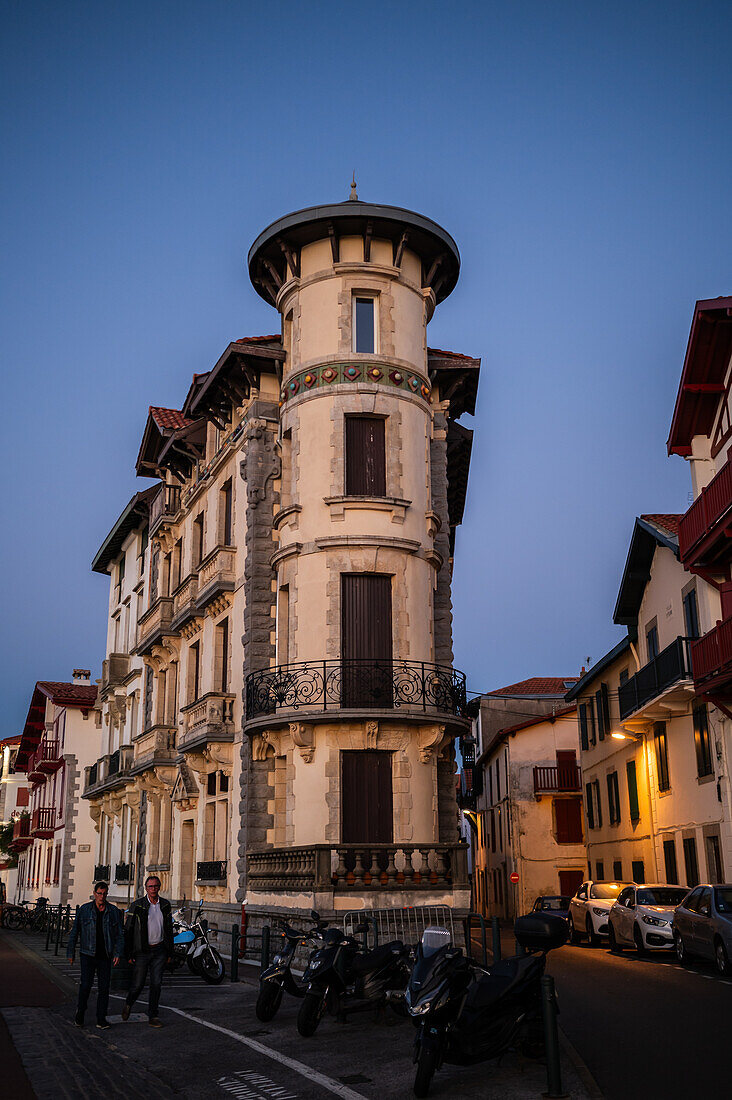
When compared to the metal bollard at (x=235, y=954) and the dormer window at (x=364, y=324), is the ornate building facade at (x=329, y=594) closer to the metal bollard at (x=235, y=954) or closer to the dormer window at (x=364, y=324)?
the dormer window at (x=364, y=324)

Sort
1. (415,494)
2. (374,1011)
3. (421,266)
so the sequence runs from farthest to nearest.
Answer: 1. (421,266)
2. (415,494)
3. (374,1011)

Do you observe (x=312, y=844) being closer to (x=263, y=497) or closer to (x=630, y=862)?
(x=263, y=497)

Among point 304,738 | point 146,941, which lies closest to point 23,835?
point 304,738

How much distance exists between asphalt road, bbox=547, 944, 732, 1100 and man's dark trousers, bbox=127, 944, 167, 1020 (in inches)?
190

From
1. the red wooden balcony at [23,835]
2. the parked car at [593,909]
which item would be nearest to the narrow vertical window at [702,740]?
the parked car at [593,909]

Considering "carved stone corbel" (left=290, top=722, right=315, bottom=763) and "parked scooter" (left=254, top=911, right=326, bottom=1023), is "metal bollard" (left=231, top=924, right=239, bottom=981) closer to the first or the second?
"parked scooter" (left=254, top=911, right=326, bottom=1023)

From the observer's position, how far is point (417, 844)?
64.3 ft

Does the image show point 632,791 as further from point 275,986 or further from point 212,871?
point 275,986

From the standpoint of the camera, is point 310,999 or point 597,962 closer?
point 310,999

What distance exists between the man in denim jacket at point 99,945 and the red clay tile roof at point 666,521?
2013cm

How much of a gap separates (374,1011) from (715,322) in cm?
1737

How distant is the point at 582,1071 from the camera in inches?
354

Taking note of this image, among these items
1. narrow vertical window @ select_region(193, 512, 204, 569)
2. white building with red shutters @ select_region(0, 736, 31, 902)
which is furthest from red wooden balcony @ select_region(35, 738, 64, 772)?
white building with red shutters @ select_region(0, 736, 31, 902)

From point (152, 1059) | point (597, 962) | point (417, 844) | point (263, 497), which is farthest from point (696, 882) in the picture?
point (152, 1059)
